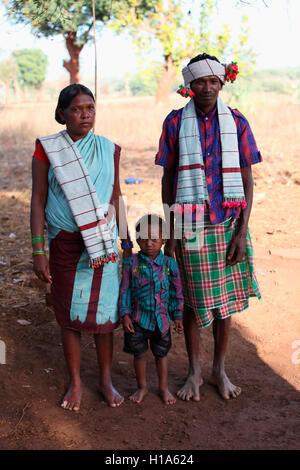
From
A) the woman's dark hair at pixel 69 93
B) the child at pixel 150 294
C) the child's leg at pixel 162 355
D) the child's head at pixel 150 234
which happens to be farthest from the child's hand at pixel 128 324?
the woman's dark hair at pixel 69 93

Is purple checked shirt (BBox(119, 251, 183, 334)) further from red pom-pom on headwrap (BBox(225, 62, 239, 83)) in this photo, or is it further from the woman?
red pom-pom on headwrap (BBox(225, 62, 239, 83))

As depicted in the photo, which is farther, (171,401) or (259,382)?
(259,382)

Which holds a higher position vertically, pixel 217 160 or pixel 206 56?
pixel 206 56

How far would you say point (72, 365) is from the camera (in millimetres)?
2908

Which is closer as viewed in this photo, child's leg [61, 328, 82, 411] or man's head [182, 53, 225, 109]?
man's head [182, 53, 225, 109]

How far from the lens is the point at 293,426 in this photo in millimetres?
2725

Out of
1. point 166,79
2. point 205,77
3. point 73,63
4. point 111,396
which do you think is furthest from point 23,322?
point 166,79

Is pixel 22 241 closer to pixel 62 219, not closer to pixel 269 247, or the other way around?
pixel 269 247

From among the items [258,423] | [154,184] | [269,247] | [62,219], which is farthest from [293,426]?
[154,184]

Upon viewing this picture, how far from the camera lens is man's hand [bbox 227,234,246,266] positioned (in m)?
2.85

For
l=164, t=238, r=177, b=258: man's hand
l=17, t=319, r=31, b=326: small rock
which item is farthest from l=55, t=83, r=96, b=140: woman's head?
l=17, t=319, r=31, b=326: small rock

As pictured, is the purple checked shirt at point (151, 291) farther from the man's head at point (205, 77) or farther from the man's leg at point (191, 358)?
the man's head at point (205, 77)

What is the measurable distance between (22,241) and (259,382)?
360 cm

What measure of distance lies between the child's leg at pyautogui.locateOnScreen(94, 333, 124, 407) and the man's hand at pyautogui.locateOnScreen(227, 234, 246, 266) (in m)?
0.83
